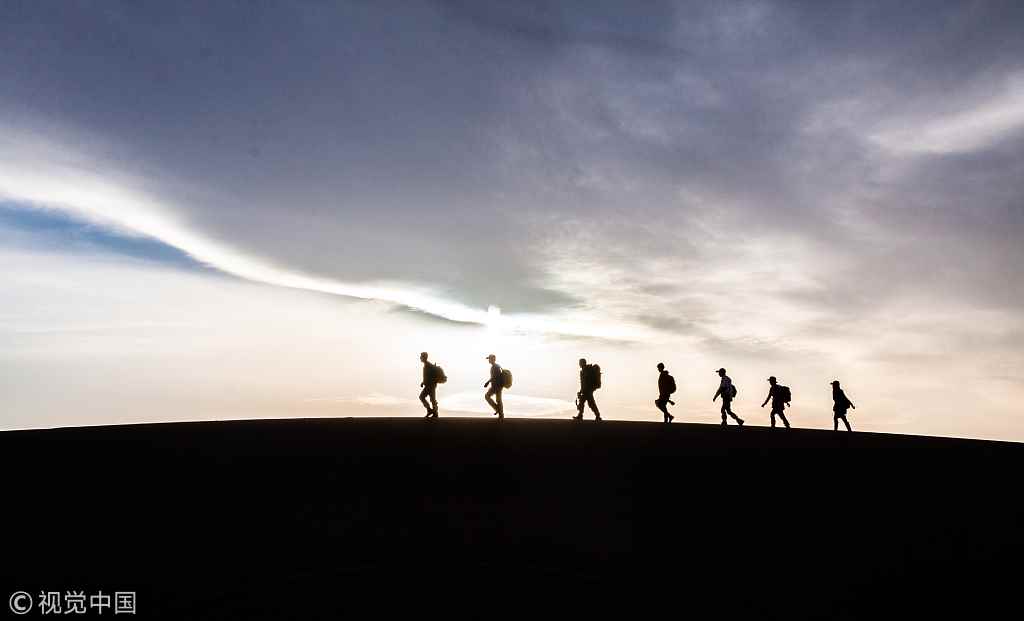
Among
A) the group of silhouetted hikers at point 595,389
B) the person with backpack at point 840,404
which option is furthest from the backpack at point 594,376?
the person with backpack at point 840,404

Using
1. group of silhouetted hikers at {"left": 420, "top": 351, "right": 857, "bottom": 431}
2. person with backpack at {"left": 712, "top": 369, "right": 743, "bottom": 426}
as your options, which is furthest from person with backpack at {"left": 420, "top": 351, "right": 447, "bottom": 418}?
person with backpack at {"left": 712, "top": 369, "right": 743, "bottom": 426}

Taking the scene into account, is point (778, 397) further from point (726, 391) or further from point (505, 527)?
point (505, 527)

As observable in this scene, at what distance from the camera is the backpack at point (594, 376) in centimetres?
2094

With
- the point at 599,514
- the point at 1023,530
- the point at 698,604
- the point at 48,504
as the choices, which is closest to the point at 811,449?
the point at 1023,530

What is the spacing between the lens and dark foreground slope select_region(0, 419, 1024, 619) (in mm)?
7945

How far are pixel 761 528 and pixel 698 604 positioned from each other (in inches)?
122

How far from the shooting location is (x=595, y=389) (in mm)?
21000

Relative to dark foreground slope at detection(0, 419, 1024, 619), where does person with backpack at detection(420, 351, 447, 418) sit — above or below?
above

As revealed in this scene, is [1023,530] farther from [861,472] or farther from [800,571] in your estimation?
[800,571]

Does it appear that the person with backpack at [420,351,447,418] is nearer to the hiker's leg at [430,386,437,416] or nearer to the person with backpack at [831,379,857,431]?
the hiker's leg at [430,386,437,416]

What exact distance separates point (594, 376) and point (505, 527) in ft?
36.8

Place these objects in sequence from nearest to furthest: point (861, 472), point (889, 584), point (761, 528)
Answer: point (889, 584) < point (761, 528) < point (861, 472)

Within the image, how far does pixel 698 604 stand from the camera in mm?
7750

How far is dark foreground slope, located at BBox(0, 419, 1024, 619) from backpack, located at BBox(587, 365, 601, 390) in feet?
15.1
